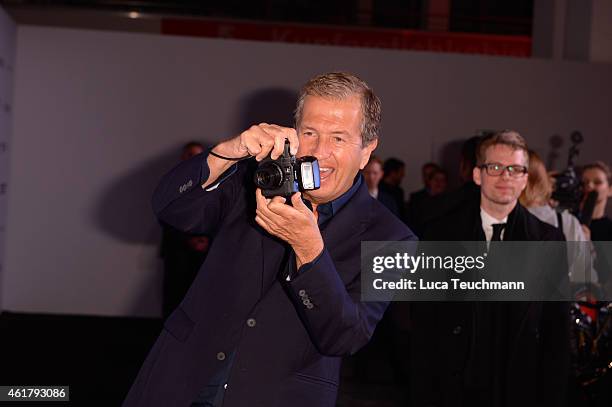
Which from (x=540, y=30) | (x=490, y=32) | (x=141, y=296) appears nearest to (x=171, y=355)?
(x=141, y=296)

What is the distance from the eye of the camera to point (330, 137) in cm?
218

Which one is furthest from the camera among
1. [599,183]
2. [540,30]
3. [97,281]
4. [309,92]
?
[540,30]

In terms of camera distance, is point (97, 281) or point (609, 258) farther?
point (97, 281)

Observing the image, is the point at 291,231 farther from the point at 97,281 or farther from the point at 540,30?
the point at 540,30

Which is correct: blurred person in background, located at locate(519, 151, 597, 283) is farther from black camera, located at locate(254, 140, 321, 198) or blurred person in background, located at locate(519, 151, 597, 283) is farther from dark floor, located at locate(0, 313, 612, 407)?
black camera, located at locate(254, 140, 321, 198)

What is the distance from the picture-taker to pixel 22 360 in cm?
668

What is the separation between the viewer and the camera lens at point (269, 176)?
1865 millimetres

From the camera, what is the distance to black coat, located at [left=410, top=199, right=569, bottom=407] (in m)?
3.54

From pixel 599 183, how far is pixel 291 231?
477cm

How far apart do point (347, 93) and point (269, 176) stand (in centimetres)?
41

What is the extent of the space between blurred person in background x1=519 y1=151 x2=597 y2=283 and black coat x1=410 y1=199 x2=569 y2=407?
3.98 feet

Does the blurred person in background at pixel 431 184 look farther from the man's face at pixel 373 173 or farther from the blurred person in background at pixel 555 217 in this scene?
the blurred person in background at pixel 555 217

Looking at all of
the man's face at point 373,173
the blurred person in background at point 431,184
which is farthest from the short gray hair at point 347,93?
the blurred person in background at point 431,184

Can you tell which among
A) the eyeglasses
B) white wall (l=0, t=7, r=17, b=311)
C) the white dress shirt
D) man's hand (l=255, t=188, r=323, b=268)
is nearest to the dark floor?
white wall (l=0, t=7, r=17, b=311)
